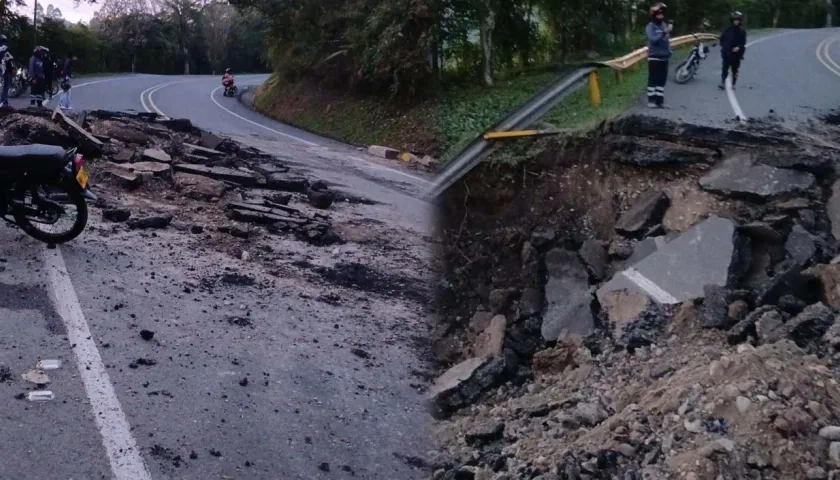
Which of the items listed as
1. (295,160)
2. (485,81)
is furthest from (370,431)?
(295,160)

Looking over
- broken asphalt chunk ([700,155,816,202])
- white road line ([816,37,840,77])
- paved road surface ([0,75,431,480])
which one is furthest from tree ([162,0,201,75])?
white road line ([816,37,840,77])

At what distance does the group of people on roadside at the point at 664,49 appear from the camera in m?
3.19

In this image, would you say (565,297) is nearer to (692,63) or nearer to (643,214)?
(643,214)

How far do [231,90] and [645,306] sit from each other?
72.2 feet

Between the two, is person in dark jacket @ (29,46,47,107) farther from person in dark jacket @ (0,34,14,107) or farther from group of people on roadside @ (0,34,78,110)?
person in dark jacket @ (0,34,14,107)

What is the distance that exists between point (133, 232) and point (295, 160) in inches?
239

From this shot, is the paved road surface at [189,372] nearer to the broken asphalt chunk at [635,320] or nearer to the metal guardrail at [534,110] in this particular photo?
the broken asphalt chunk at [635,320]

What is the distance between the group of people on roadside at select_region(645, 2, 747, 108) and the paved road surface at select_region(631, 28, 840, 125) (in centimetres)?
5

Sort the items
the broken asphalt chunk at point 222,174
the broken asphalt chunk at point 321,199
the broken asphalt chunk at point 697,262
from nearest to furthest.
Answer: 1. the broken asphalt chunk at point 697,262
2. the broken asphalt chunk at point 321,199
3. the broken asphalt chunk at point 222,174

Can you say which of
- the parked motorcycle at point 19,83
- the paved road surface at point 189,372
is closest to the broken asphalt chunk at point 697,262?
the paved road surface at point 189,372

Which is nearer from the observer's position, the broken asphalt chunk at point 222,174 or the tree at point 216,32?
the broken asphalt chunk at point 222,174

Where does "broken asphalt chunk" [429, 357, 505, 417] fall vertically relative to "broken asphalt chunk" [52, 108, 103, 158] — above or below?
below

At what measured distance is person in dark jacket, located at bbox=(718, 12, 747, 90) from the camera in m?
3.45

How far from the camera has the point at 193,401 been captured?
4.35m
